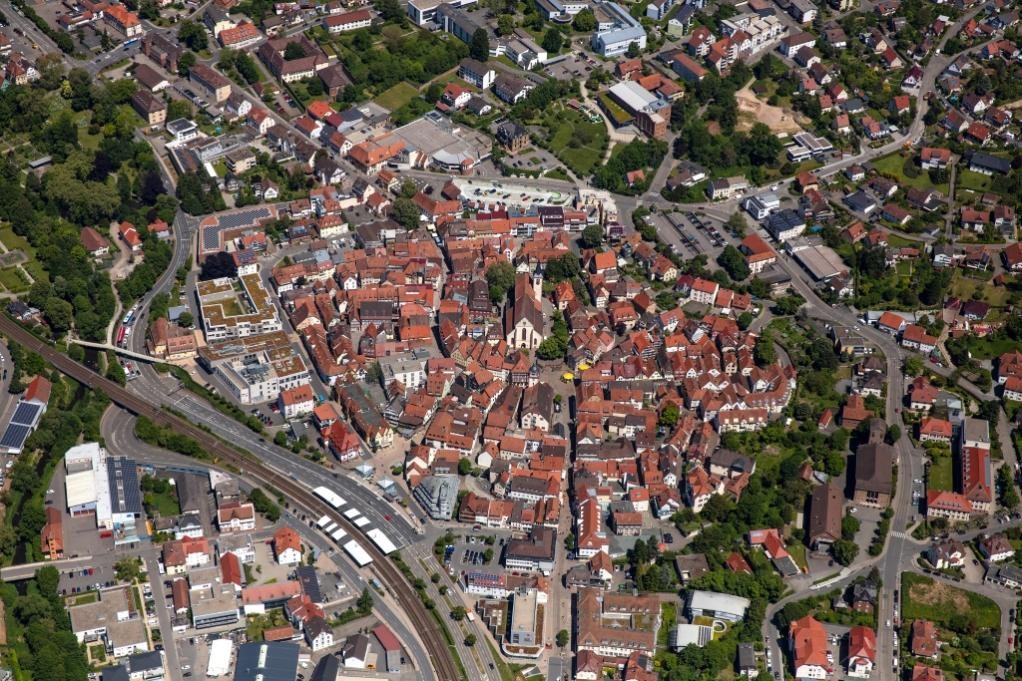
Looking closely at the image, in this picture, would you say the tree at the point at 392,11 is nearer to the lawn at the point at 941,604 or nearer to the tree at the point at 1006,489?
the tree at the point at 1006,489

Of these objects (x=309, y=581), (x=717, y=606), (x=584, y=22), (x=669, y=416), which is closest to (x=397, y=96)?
(x=584, y=22)

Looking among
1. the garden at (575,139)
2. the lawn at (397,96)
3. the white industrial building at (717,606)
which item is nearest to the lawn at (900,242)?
the garden at (575,139)

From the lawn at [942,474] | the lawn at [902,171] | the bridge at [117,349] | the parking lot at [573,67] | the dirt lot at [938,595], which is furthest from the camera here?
the parking lot at [573,67]

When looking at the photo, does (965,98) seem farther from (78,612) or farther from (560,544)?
(78,612)

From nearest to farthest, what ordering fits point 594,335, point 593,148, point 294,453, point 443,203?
point 294,453 → point 594,335 → point 443,203 → point 593,148

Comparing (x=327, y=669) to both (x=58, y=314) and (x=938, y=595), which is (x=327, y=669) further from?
(x=58, y=314)

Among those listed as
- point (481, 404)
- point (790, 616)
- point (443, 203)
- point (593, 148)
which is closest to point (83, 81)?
point (443, 203)
